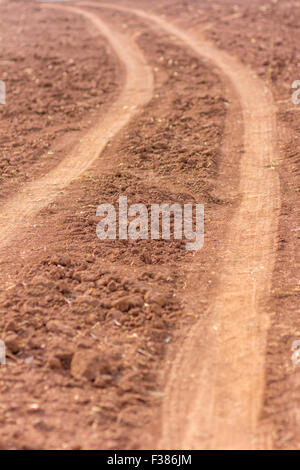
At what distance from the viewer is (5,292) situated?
5.91 meters

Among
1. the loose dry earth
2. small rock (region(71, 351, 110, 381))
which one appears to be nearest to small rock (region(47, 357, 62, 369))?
the loose dry earth

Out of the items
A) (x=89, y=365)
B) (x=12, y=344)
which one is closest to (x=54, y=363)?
(x=89, y=365)

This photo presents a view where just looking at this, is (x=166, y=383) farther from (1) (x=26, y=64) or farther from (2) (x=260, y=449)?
(1) (x=26, y=64)

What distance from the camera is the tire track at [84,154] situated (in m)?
7.82

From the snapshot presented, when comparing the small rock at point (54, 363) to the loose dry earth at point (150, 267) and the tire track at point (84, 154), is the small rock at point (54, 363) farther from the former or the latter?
the tire track at point (84, 154)

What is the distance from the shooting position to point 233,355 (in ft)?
16.7

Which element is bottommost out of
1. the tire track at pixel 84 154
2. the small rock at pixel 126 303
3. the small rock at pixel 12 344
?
the small rock at pixel 12 344

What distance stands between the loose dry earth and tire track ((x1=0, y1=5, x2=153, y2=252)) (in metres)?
0.05

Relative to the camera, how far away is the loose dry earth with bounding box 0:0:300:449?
4.48 meters

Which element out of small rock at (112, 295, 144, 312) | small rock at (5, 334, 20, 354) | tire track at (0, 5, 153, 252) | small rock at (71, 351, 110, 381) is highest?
tire track at (0, 5, 153, 252)

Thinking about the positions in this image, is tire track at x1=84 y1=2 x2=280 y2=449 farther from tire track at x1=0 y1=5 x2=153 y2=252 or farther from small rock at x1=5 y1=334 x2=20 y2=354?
A: tire track at x1=0 y1=5 x2=153 y2=252

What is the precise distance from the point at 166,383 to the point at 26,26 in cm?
2288

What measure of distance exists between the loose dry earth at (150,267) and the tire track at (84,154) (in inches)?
1.8

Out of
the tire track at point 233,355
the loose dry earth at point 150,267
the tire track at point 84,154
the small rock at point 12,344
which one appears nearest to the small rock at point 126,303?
the loose dry earth at point 150,267
